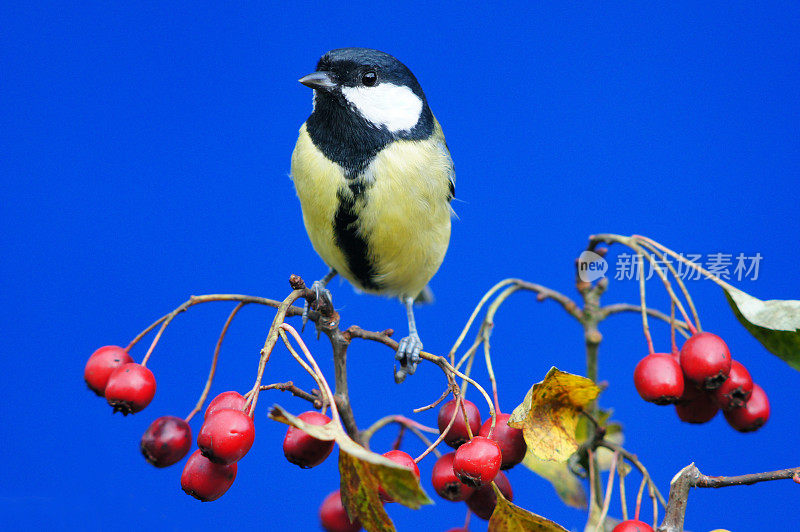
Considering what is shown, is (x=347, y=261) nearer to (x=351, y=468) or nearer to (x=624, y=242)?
(x=624, y=242)

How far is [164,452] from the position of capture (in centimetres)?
73

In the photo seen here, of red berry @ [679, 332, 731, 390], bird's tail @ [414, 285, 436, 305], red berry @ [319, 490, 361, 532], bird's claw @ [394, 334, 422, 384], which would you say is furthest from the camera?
bird's tail @ [414, 285, 436, 305]

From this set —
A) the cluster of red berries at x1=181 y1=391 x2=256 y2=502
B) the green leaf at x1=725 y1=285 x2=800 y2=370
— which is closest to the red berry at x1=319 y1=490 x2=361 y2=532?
the cluster of red berries at x1=181 y1=391 x2=256 y2=502

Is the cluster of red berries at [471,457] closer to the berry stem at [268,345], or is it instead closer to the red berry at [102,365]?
the berry stem at [268,345]

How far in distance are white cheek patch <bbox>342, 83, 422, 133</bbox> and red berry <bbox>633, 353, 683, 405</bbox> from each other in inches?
20.7

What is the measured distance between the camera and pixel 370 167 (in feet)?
3.60

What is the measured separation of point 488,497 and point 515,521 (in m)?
0.08

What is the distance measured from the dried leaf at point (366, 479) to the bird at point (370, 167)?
0.42 meters

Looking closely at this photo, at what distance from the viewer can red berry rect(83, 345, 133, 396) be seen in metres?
0.76

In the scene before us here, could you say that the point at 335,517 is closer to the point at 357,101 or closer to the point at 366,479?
the point at 366,479

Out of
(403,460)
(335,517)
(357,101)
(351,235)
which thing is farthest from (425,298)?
(403,460)

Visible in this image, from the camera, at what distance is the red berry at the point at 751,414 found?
833mm

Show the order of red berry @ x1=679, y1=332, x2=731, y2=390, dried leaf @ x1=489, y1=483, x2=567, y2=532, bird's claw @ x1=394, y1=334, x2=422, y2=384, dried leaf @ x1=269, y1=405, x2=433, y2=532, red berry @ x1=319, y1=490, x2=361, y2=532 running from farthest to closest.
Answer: bird's claw @ x1=394, y1=334, x2=422, y2=384, red berry @ x1=319, y1=490, x2=361, y2=532, red berry @ x1=679, y1=332, x2=731, y2=390, dried leaf @ x1=489, y1=483, x2=567, y2=532, dried leaf @ x1=269, y1=405, x2=433, y2=532

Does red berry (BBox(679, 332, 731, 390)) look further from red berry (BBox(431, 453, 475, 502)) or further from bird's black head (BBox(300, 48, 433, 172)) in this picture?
bird's black head (BBox(300, 48, 433, 172))
